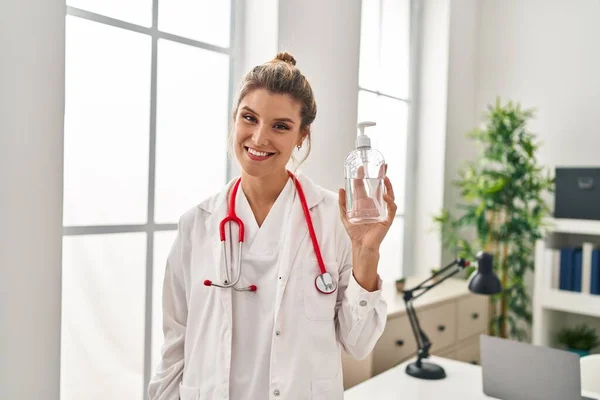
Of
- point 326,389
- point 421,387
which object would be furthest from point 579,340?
point 326,389

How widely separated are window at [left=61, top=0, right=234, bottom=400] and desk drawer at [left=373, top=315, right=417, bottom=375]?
3.31ft

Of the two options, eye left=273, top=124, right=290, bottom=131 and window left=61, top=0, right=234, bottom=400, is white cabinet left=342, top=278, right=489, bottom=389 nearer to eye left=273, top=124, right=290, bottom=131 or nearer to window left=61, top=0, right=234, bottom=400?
window left=61, top=0, right=234, bottom=400

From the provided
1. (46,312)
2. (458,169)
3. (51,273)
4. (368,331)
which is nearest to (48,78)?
(51,273)

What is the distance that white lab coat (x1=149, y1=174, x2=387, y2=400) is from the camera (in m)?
1.38

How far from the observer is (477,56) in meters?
4.02

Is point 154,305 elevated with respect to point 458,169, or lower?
lower

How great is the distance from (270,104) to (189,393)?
799 mm

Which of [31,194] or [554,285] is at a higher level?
[31,194]

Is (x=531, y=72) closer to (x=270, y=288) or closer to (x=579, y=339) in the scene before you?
(x=579, y=339)

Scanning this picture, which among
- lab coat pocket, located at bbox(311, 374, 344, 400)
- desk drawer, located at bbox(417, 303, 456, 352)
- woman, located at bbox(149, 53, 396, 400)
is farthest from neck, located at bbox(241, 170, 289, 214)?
desk drawer, located at bbox(417, 303, 456, 352)

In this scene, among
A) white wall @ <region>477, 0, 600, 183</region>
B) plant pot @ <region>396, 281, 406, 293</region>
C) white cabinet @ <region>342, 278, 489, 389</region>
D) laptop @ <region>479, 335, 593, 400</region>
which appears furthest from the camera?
white wall @ <region>477, 0, 600, 183</region>

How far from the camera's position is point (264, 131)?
1.39 metres

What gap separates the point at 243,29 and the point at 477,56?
2.28 metres

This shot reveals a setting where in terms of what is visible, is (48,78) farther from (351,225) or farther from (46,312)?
(351,225)
